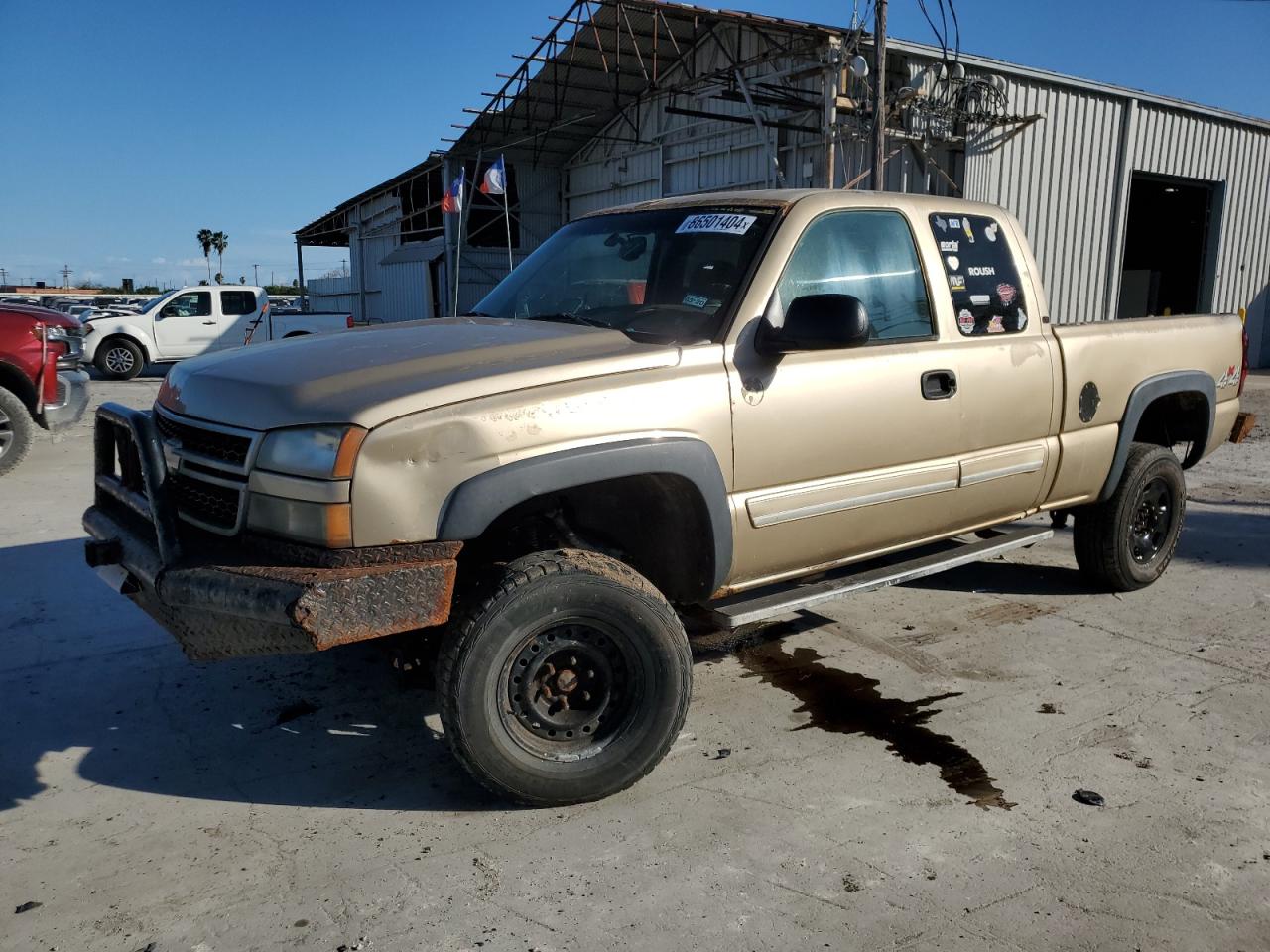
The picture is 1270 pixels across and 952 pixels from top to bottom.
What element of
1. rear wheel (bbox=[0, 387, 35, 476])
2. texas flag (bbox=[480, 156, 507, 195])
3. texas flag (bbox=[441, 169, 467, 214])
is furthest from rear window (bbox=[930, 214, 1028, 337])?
texas flag (bbox=[441, 169, 467, 214])

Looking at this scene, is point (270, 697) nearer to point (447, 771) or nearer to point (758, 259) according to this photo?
point (447, 771)

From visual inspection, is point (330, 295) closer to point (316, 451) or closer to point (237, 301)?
point (237, 301)

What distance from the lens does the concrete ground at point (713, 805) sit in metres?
2.52

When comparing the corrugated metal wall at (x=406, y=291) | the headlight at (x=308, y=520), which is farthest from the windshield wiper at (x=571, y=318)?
the corrugated metal wall at (x=406, y=291)

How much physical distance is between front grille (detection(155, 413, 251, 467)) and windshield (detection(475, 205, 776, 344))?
1340 millimetres

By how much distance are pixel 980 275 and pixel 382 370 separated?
273cm

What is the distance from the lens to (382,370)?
9.53ft

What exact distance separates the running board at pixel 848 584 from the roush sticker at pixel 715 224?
1.38m

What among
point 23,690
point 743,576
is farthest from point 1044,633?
point 23,690

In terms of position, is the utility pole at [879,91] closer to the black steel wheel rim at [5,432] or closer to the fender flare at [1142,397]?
the fender flare at [1142,397]

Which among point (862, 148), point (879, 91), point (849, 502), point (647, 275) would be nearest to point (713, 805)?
point (849, 502)

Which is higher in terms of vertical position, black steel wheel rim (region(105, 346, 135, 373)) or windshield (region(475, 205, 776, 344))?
windshield (region(475, 205, 776, 344))

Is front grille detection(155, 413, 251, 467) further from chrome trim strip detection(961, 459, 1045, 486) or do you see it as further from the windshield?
chrome trim strip detection(961, 459, 1045, 486)

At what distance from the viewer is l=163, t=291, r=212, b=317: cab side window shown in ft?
67.7
